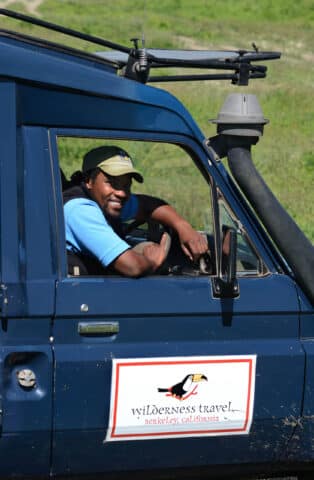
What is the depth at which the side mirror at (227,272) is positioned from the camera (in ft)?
13.8

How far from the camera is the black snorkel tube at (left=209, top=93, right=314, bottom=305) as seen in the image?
14.4ft

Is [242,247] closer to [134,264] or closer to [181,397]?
[134,264]

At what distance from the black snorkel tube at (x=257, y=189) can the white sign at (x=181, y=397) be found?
478mm

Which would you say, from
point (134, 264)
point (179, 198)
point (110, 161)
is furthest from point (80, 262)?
point (179, 198)

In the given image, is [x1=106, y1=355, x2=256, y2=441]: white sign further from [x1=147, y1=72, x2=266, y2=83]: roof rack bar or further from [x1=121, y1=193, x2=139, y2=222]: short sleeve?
[x1=147, y1=72, x2=266, y2=83]: roof rack bar

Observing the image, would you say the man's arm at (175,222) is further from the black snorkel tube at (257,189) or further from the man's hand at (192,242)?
the black snorkel tube at (257,189)

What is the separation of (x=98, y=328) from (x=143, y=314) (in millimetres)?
199

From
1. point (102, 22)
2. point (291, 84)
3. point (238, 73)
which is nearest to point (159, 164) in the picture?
point (238, 73)

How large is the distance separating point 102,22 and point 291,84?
1008cm

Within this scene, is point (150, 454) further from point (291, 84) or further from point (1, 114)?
point (291, 84)

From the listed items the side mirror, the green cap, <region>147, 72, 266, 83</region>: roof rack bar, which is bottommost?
the side mirror

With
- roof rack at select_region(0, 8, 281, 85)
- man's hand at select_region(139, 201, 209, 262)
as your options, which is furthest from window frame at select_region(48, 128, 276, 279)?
roof rack at select_region(0, 8, 281, 85)

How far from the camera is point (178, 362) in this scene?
423 centimetres

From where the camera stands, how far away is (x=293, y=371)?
441 cm
